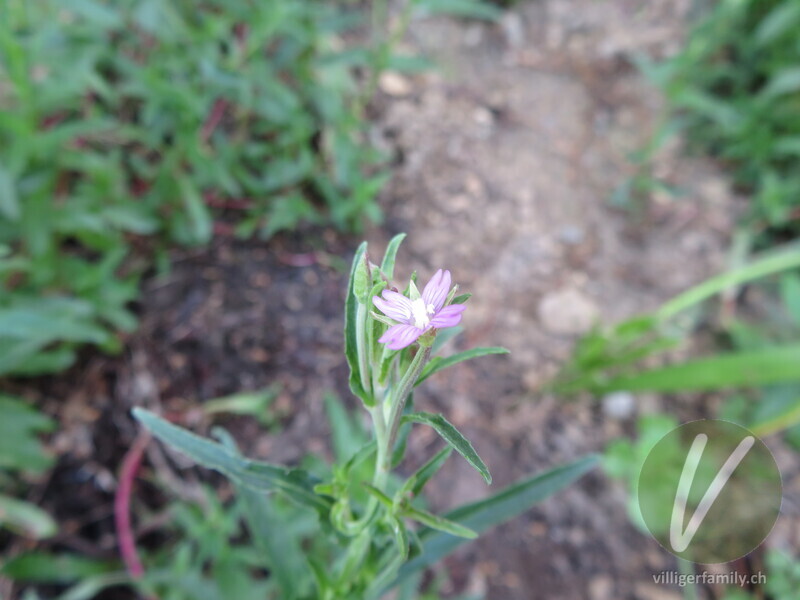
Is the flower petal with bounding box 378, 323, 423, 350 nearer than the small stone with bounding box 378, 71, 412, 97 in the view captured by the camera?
Yes

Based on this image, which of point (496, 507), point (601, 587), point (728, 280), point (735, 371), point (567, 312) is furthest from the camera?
point (567, 312)

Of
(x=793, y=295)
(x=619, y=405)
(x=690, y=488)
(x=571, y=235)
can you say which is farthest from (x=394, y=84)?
(x=690, y=488)

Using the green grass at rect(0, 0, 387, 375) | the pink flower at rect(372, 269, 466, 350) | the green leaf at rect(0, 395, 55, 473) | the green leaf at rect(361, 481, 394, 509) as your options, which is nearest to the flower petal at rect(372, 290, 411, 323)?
the pink flower at rect(372, 269, 466, 350)

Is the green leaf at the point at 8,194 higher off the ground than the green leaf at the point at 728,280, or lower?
lower

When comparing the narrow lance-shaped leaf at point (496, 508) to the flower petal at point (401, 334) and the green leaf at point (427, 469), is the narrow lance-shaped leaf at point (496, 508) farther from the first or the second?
the flower petal at point (401, 334)

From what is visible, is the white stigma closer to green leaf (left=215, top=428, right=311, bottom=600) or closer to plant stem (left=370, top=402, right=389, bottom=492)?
plant stem (left=370, top=402, right=389, bottom=492)

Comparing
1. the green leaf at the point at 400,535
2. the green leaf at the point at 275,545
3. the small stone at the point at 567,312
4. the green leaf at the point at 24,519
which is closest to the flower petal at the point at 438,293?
the green leaf at the point at 400,535

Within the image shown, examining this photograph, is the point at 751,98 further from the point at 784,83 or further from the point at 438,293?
the point at 438,293
